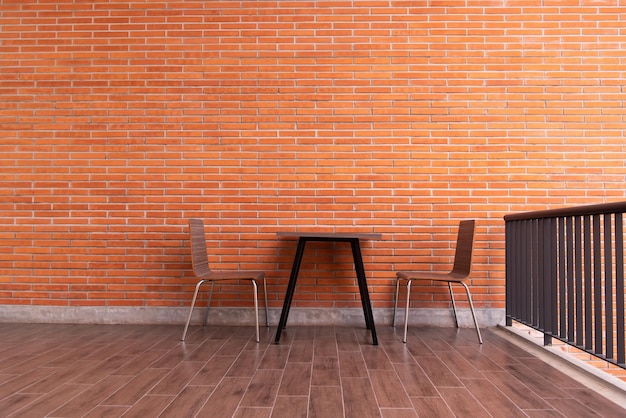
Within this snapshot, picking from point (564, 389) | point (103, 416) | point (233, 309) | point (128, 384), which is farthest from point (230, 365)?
point (564, 389)

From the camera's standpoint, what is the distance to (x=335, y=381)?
2.58m

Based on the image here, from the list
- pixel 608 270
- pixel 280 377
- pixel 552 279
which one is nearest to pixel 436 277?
pixel 552 279

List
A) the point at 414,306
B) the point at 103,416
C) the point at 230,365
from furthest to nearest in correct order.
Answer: the point at 414,306 → the point at 230,365 → the point at 103,416

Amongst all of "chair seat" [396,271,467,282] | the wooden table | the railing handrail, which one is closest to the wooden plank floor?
the wooden table

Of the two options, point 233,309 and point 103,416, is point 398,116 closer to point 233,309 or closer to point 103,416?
point 233,309

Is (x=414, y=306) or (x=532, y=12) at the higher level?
(x=532, y=12)

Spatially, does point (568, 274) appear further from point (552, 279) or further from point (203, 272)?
point (203, 272)

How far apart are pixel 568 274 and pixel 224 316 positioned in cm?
268

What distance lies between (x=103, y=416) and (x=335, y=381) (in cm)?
115

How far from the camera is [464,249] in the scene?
3.74 metres

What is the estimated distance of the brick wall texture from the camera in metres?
4.14

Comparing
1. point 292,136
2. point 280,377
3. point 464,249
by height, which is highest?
point 292,136

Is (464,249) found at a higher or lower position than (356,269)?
higher

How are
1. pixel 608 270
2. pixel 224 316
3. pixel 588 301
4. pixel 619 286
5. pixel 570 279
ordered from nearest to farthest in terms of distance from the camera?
pixel 619 286, pixel 608 270, pixel 588 301, pixel 570 279, pixel 224 316
